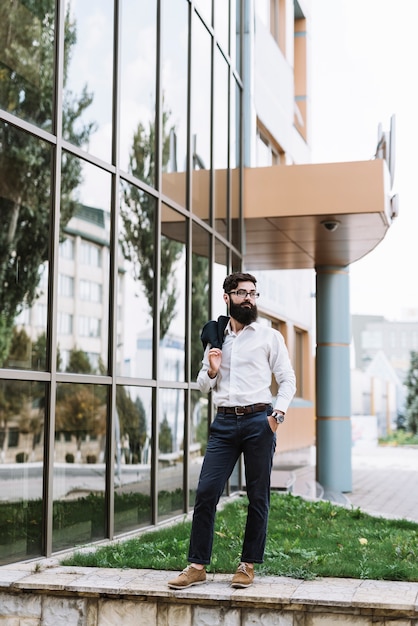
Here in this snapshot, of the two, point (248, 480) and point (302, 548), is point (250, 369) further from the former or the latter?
point (302, 548)

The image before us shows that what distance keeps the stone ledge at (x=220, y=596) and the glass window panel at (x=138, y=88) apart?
14.7 feet

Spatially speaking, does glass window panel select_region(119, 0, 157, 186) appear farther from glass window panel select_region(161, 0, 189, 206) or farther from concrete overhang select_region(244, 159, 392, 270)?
concrete overhang select_region(244, 159, 392, 270)

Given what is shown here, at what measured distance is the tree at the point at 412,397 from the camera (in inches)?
2216

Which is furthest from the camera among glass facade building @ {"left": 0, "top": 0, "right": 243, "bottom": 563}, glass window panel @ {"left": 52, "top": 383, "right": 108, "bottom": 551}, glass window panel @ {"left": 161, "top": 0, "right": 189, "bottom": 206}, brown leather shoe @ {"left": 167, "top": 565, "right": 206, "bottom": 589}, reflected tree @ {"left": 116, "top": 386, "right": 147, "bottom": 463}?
reflected tree @ {"left": 116, "top": 386, "right": 147, "bottom": 463}

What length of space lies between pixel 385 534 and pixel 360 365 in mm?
123292

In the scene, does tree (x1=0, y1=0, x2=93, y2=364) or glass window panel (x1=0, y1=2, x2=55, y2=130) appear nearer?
tree (x1=0, y1=0, x2=93, y2=364)

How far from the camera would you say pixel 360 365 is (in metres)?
130

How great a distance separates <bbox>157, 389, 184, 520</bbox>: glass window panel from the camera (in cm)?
962

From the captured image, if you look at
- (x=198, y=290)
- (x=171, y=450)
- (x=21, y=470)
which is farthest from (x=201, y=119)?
(x=21, y=470)

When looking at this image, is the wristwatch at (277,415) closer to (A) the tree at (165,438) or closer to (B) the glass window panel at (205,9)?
(A) the tree at (165,438)

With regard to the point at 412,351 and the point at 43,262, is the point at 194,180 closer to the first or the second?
the point at 43,262

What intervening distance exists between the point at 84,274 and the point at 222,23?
4.08 m

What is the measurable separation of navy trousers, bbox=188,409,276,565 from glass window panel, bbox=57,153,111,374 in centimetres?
716

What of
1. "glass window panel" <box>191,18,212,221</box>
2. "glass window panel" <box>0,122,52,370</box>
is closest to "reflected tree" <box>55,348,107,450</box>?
"glass window panel" <box>0,122,52,370</box>
